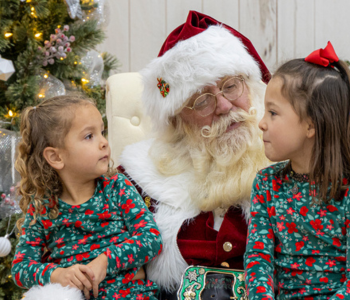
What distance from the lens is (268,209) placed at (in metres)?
1.34

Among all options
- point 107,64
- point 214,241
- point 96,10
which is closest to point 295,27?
point 107,64

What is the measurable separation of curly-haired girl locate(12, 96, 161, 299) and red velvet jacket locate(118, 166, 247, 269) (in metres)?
0.13

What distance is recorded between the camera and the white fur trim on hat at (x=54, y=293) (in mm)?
1348

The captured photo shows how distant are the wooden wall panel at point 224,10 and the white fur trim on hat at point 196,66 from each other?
1.51m

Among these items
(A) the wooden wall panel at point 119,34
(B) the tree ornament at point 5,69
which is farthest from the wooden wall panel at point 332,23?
(B) the tree ornament at point 5,69

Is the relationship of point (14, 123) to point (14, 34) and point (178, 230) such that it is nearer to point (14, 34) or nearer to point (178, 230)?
point (14, 34)

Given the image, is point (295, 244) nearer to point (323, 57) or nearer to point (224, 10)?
point (323, 57)

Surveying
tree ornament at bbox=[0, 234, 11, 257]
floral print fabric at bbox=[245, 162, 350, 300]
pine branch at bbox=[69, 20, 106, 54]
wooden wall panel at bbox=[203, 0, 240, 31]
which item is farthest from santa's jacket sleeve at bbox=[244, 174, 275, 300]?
wooden wall panel at bbox=[203, 0, 240, 31]

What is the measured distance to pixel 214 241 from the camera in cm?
157

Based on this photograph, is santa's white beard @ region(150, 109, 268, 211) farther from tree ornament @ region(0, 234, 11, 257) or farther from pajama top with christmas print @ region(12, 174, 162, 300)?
tree ornament @ region(0, 234, 11, 257)

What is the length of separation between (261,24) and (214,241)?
220cm

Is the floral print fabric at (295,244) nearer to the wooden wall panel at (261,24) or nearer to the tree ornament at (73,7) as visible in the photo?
the tree ornament at (73,7)

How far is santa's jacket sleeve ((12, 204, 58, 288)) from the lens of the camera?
4.83 feet

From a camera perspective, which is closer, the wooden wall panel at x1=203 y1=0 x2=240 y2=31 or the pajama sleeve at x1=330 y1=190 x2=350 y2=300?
the pajama sleeve at x1=330 y1=190 x2=350 y2=300
